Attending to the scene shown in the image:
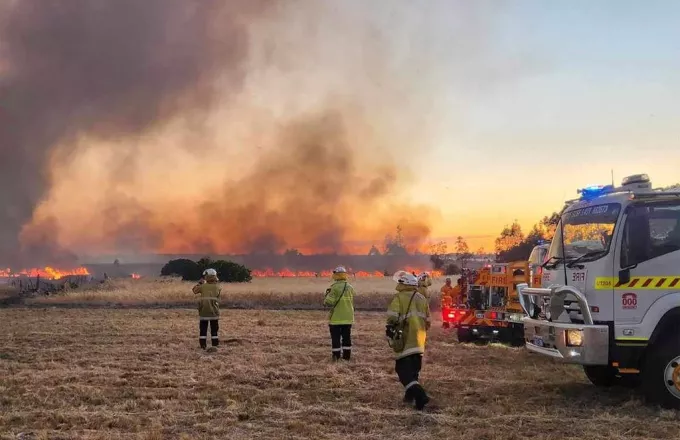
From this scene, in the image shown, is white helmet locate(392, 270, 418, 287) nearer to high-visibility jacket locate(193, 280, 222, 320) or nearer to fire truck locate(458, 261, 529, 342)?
high-visibility jacket locate(193, 280, 222, 320)

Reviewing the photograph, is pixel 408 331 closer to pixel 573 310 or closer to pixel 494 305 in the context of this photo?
pixel 573 310

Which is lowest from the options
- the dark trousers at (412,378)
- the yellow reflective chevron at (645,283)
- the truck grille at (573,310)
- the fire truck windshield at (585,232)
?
the dark trousers at (412,378)

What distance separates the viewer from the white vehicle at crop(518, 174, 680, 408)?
26.1 ft

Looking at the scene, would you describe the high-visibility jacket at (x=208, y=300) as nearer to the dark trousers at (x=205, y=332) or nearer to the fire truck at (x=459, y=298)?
the dark trousers at (x=205, y=332)

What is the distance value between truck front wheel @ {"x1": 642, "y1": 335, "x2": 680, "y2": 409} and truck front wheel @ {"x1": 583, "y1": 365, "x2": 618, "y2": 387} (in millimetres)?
1598

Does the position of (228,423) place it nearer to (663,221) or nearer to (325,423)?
(325,423)

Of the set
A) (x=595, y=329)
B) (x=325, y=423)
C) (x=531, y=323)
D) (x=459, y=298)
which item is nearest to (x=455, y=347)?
(x=459, y=298)

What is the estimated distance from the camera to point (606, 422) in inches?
294

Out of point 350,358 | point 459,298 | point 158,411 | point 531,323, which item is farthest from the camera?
point 459,298

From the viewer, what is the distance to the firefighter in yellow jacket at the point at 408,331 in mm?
8258

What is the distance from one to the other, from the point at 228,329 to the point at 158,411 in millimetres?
10989

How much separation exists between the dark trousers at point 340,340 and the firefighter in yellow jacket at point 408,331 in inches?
166

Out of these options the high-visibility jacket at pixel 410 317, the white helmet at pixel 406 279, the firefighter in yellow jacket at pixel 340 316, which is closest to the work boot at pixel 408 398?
the high-visibility jacket at pixel 410 317

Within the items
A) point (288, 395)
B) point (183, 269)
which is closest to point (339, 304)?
point (288, 395)
